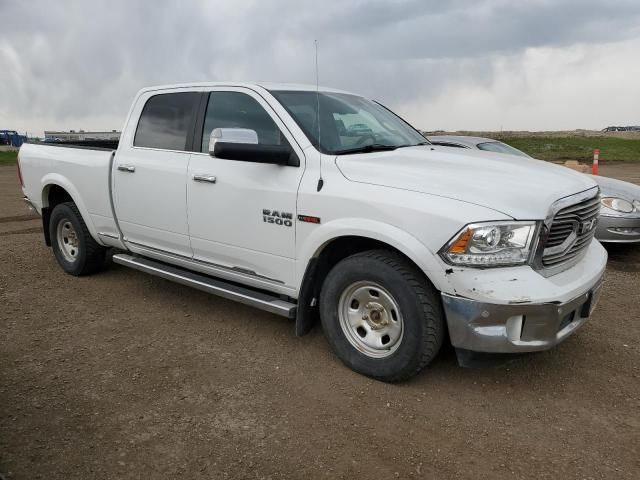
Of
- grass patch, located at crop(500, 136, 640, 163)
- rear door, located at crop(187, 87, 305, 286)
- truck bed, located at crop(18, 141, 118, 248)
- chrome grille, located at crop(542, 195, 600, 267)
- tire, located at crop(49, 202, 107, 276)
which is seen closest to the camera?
chrome grille, located at crop(542, 195, 600, 267)

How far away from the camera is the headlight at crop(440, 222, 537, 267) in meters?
2.99

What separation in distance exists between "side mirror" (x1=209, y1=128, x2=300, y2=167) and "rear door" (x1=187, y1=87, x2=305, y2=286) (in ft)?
0.27

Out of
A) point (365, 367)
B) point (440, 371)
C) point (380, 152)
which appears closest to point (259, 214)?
point (380, 152)

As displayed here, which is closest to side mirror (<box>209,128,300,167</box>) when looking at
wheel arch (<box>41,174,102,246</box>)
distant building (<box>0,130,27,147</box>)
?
wheel arch (<box>41,174,102,246</box>)

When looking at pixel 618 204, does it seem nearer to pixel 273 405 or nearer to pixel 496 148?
pixel 496 148

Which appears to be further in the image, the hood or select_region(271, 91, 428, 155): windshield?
select_region(271, 91, 428, 155): windshield

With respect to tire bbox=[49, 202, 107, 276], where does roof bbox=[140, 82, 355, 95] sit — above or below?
above

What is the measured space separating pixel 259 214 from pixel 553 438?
2302mm

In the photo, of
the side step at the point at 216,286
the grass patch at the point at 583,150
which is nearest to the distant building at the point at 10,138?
the grass patch at the point at 583,150

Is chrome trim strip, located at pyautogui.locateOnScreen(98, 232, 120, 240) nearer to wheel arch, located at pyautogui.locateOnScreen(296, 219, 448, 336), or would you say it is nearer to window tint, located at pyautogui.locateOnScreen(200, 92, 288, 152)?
window tint, located at pyautogui.locateOnScreen(200, 92, 288, 152)

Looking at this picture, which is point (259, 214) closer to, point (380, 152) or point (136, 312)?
point (380, 152)

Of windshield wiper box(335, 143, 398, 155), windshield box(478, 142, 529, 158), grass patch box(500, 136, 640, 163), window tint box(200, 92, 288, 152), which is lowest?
grass patch box(500, 136, 640, 163)

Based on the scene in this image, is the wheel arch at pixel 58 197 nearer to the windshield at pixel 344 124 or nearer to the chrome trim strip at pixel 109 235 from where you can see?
the chrome trim strip at pixel 109 235

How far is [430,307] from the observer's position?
127 inches
